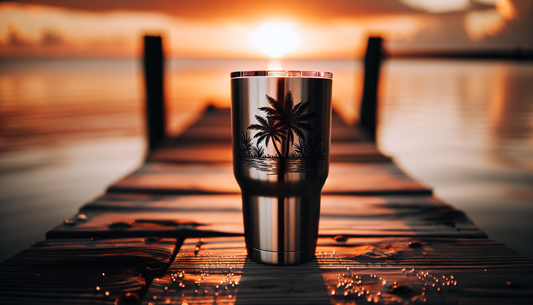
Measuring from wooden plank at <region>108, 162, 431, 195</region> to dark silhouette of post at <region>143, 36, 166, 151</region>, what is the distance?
140 centimetres

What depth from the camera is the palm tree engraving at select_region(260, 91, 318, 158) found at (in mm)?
1003

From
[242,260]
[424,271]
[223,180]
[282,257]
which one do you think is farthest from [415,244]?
[223,180]

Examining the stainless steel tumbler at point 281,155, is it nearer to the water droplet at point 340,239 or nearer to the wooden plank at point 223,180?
the water droplet at point 340,239

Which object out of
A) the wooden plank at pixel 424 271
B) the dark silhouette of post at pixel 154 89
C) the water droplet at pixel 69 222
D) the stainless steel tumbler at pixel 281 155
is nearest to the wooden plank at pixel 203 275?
the stainless steel tumbler at pixel 281 155

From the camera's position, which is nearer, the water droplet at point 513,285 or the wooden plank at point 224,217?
the water droplet at point 513,285

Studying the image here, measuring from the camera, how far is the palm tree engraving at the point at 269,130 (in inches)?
39.9

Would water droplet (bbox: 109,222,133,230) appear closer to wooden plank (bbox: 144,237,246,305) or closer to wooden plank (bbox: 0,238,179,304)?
wooden plank (bbox: 0,238,179,304)

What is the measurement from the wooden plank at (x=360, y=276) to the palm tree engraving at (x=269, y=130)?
406mm

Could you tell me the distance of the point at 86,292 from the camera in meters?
0.99

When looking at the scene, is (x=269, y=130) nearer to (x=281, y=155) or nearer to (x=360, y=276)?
(x=281, y=155)

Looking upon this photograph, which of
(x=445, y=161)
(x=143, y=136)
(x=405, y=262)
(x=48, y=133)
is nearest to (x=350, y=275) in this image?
(x=405, y=262)

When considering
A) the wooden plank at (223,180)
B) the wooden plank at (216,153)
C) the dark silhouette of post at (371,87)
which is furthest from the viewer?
the dark silhouette of post at (371,87)

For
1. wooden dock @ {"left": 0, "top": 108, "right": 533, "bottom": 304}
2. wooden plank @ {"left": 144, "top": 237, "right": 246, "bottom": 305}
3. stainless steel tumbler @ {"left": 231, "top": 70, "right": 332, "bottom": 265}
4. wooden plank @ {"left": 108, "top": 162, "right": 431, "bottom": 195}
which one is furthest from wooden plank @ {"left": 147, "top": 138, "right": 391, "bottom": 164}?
stainless steel tumbler @ {"left": 231, "top": 70, "right": 332, "bottom": 265}

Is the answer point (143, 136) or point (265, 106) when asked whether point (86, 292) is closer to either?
point (265, 106)
